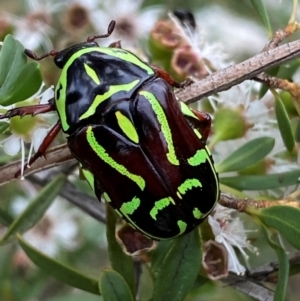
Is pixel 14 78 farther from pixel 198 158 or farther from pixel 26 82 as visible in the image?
pixel 198 158

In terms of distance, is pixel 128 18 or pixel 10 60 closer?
pixel 10 60

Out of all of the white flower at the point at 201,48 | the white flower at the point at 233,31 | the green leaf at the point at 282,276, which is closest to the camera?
the green leaf at the point at 282,276

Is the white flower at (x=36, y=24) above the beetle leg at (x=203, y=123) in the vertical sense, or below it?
above

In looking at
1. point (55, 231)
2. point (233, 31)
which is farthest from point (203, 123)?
point (233, 31)

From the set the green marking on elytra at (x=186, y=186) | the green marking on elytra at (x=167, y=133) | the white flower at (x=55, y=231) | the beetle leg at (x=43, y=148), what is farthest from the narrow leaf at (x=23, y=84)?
the white flower at (x=55, y=231)

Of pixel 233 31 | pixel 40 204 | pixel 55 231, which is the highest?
pixel 40 204

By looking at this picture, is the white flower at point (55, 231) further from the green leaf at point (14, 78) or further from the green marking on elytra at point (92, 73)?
the green leaf at point (14, 78)

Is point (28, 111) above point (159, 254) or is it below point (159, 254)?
above

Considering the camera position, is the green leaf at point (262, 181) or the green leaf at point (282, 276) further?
the green leaf at point (262, 181)
